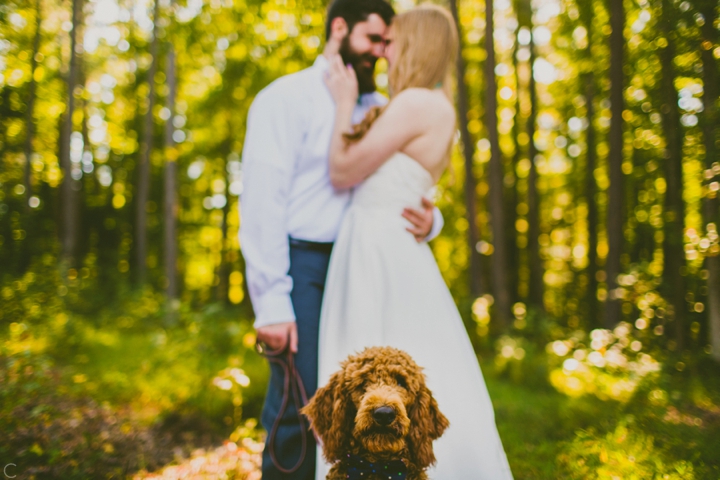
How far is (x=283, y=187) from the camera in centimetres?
195

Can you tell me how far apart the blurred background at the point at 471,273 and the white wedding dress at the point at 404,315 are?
1.95 m

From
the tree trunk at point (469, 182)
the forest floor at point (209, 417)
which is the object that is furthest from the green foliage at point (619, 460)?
the tree trunk at point (469, 182)

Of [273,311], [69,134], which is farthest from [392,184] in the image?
[69,134]

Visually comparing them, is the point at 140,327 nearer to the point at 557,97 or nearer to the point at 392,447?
the point at 392,447

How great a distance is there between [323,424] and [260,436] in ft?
10.1

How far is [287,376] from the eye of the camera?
1.93 m

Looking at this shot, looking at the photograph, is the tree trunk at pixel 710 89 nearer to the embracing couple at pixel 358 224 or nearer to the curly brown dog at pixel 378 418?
the embracing couple at pixel 358 224

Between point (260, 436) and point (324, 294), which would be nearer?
point (324, 294)

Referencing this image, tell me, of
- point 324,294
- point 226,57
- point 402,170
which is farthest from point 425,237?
point 226,57

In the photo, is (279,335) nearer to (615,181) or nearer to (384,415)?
(384,415)

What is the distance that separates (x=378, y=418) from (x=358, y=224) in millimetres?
806

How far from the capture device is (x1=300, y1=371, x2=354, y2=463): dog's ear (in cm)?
144

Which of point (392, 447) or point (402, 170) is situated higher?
point (402, 170)

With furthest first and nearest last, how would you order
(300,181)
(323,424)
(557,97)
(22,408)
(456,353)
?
(557,97), (22,408), (300,181), (456,353), (323,424)
